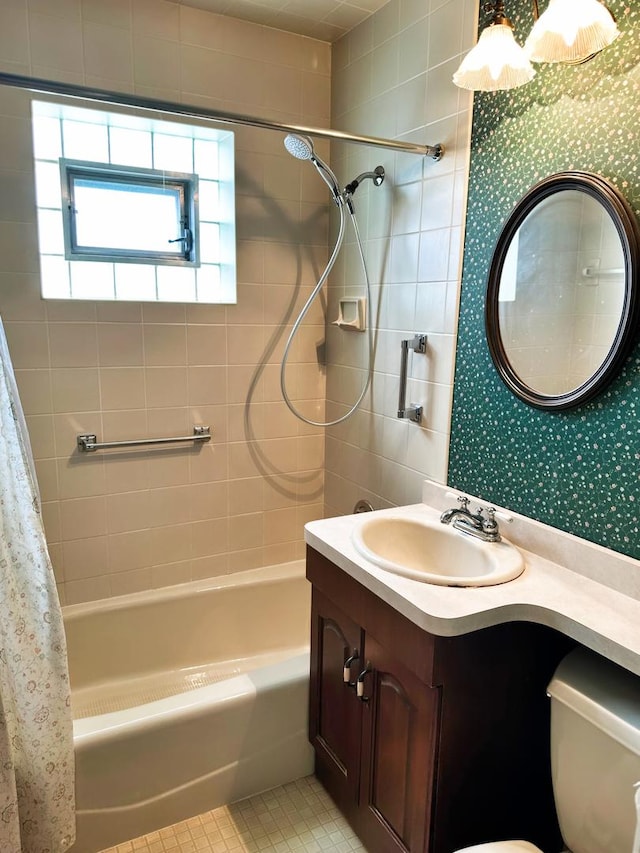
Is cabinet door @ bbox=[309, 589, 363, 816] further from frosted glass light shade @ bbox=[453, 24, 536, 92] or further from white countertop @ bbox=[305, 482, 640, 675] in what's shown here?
frosted glass light shade @ bbox=[453, 24, 536, 92]

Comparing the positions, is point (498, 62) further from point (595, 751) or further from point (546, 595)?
point (595, 751)

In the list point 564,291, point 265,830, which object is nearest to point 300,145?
point 564,291

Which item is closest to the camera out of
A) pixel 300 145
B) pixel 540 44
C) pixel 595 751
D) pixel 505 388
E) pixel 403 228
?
pixel 595 751

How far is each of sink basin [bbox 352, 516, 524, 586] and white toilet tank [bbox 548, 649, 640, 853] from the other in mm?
283

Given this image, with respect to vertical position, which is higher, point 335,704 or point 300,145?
point 300,145

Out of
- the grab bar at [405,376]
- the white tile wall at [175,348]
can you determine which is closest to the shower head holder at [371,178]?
the white tile wall at [175,348]

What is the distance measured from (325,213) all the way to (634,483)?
5.56ft

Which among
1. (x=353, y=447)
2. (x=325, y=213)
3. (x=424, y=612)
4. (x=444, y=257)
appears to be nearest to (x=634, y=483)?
(x=424, y=612)

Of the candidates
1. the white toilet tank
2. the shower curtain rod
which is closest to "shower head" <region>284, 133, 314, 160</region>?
the shower curtain rod

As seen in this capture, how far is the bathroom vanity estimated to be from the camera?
1312 millimetres

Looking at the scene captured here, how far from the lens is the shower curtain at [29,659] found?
143 cm

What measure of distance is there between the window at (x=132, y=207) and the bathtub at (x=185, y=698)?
1.24 metres

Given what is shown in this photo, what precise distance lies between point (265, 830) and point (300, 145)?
2.13 meters

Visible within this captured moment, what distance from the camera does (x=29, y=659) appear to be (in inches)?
57.6
